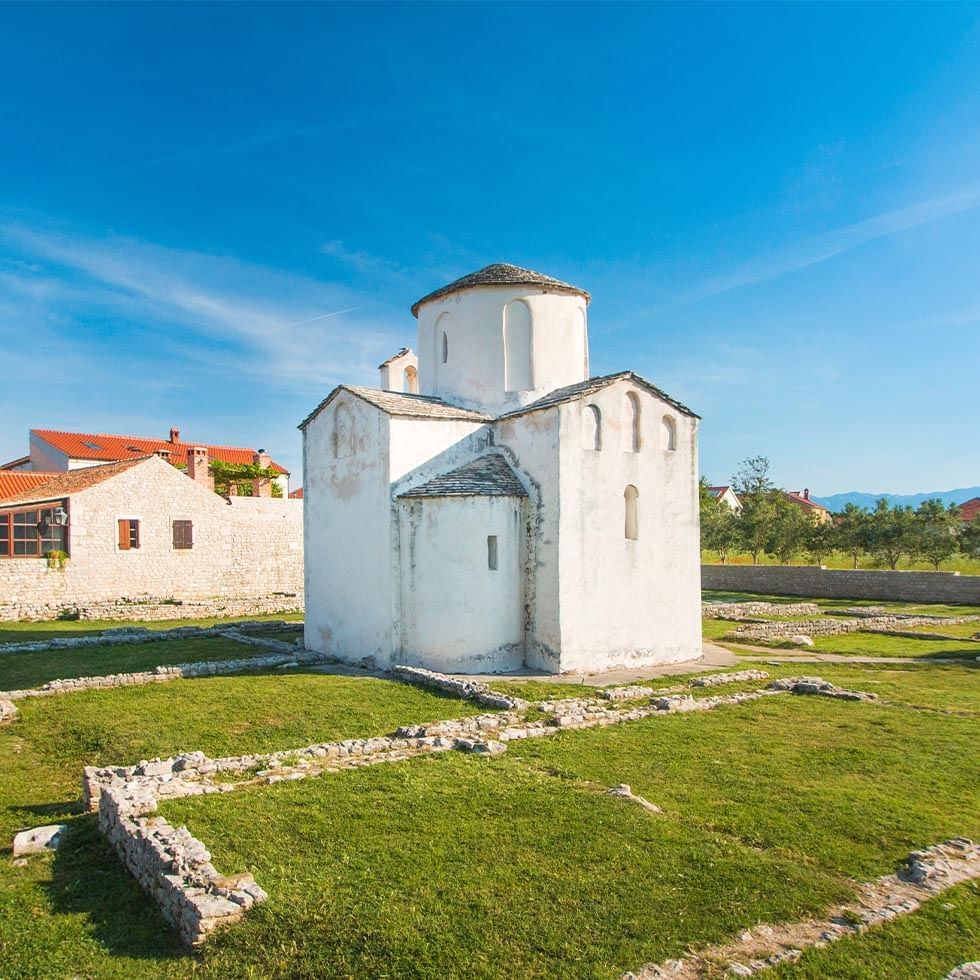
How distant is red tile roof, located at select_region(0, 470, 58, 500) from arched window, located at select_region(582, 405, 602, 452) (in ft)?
80.4

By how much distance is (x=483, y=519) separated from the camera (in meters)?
14.9

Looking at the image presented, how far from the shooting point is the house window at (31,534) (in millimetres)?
25812

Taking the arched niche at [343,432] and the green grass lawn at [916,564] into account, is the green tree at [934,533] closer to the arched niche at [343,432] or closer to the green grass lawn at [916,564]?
the green grass lawn at [916,564]

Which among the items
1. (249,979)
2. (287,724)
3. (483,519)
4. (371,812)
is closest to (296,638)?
(483,519)

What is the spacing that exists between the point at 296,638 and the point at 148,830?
1460 cm

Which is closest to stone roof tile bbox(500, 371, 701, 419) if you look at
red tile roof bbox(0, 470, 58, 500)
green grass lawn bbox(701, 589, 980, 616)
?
green grass lawn bbox(701, 589, 980, 616)

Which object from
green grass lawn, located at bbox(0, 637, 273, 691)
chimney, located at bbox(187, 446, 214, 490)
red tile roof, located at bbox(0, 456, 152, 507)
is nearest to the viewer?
green grass lawn, located at bbox(0, 637, 273, 691)

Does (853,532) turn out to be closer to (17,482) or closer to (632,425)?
(632,425)

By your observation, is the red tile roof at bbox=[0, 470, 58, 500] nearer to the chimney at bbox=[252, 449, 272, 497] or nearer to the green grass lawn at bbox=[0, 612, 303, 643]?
the green grass lawn at bbox=[0, 612, 303, 643]

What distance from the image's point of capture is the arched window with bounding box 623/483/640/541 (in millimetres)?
15688

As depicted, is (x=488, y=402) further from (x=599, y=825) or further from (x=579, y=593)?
(x=599, y=825)

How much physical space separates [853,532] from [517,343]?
88.0ft

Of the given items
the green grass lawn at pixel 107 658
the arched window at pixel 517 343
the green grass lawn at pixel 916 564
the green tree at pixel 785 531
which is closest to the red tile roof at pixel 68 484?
the green grass lawn at pixel 107 658

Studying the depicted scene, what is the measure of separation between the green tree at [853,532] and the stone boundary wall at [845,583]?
5229mm
